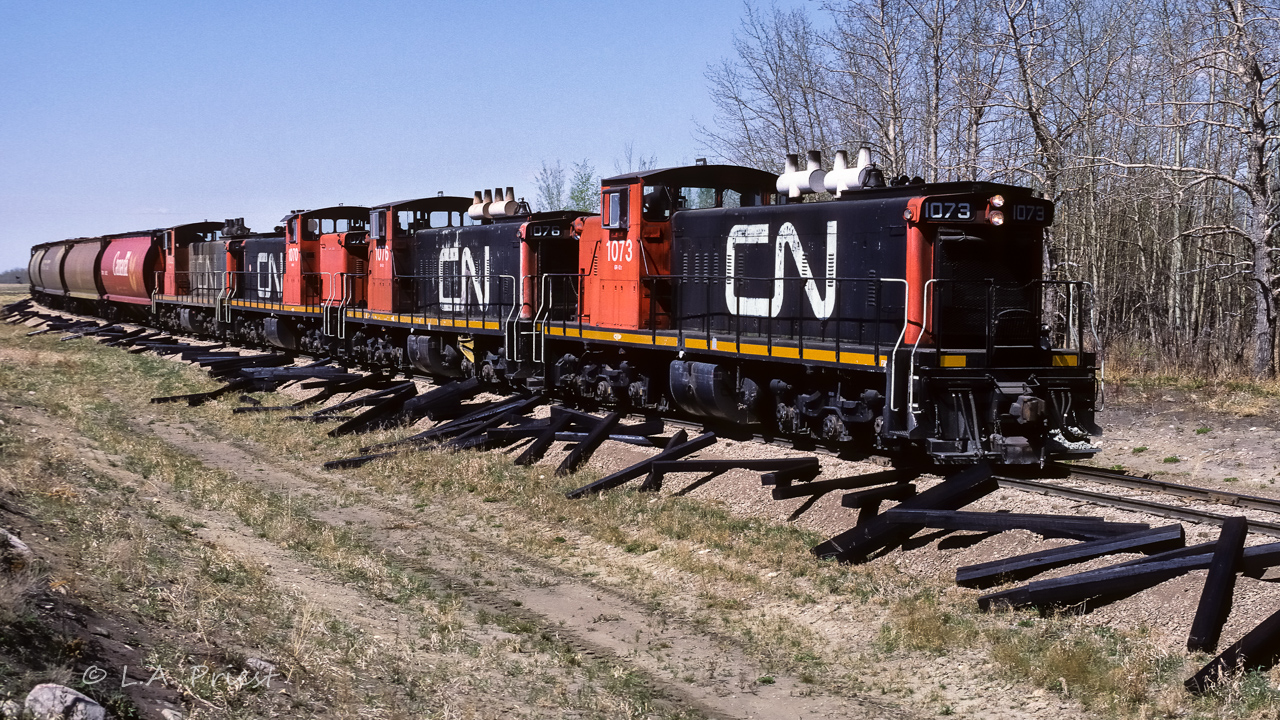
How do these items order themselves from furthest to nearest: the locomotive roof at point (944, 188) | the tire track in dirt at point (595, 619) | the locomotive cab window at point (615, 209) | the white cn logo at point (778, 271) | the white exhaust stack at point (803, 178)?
the locomotive cab window at point (615, 209) < the white exhaust stack at point (803, 178) < the white cn logo at point (778, 271) < the locomotive roof at point (944, 188) < the tire track in dirt at point (595, 619)

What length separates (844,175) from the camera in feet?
44.4

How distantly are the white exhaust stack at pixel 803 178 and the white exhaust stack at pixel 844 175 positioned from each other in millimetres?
223

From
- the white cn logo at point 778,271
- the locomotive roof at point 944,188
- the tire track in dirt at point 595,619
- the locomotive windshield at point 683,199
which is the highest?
the locomotive windshield at point 683,199

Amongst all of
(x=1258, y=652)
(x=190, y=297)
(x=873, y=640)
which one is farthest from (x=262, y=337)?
(x=1258, y=652)

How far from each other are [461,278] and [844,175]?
37.1 ft

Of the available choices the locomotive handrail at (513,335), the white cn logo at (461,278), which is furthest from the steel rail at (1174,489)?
the white cn logo at (461,278)

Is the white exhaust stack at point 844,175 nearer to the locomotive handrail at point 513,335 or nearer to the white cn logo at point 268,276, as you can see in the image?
the locomotive handrail at point 513,335

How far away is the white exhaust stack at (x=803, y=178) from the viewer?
14.2 m

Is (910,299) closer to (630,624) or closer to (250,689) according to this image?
(630,624)

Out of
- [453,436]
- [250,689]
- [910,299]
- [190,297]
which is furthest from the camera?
[190,297]

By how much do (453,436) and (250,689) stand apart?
1124 cm

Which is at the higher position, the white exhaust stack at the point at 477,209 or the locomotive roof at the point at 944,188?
the white exhaust stack at the point at 477,209

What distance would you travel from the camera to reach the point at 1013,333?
12844mm

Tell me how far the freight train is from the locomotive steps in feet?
3.35
